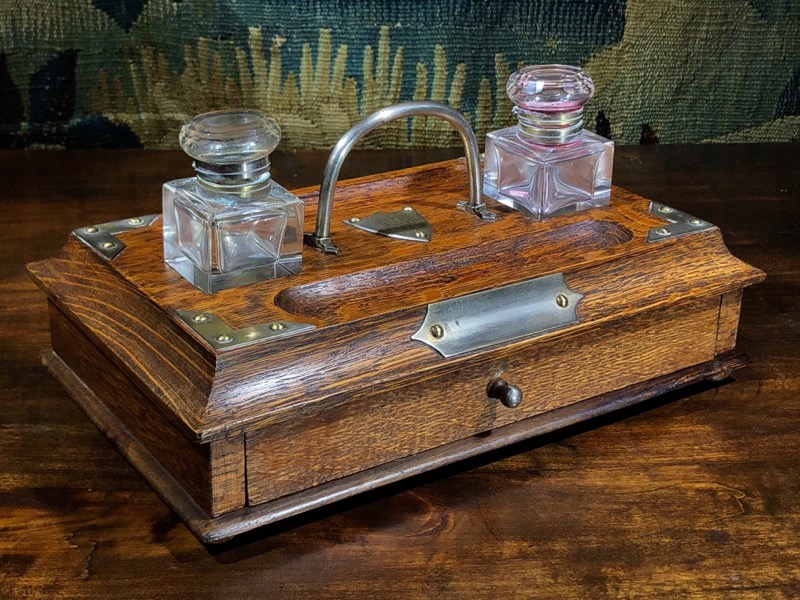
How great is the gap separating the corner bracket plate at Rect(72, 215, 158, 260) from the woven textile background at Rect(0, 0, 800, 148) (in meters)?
0.66

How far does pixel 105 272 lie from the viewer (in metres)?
1.03

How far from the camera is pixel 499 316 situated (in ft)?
3.28

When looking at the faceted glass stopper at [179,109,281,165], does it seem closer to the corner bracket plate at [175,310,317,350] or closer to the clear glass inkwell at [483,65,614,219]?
the corner bracket plate at [175,310,317,350]

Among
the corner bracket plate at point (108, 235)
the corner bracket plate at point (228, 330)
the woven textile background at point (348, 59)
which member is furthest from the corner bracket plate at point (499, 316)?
the woven textile background at point (348, 59)

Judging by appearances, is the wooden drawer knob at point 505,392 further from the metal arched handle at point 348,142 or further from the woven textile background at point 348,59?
the woven textile background at point 348,59

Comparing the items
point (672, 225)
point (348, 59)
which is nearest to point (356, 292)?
point (672, 225)

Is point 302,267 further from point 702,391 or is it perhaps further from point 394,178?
point 702,391

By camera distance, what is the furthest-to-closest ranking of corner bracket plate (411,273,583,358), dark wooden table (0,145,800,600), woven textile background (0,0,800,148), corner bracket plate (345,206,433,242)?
1. woven textile background (0,0,800,148)
2. corner bracket plate (345,206,433,242)
3. corner bracket plate (411,273,583,358)
4. dark wooden table (0,145,800,600)

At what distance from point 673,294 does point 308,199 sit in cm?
36

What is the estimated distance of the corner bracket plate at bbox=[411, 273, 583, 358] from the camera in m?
0.97

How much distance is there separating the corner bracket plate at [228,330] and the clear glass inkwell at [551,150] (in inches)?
12.8

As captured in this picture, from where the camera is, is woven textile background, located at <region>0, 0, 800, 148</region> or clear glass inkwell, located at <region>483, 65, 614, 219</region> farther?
woven textile background, located at <region>0, 0, 800, 148</region>

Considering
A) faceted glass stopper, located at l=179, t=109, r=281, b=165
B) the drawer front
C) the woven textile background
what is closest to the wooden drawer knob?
the drawer front

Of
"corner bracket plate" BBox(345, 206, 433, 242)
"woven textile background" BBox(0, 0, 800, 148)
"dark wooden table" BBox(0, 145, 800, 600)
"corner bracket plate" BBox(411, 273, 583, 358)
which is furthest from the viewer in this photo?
"woven textile background" BBox(0, 0, 800, 148)
